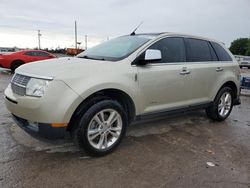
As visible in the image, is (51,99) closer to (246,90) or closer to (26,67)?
(26,67)

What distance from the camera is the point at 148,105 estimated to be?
3883mm

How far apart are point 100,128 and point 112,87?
1.88ft

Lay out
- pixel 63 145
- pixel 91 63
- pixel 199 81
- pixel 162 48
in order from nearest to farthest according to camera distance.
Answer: pixel 91 63, pixel 63 145, pixel 162 48, pixel 199 81

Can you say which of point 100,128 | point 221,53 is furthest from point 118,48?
point 221,53

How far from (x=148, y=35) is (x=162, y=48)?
1.16ft

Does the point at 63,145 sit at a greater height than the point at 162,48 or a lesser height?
lesser

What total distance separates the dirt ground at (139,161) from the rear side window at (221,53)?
162 cm

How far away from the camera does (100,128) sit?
11.0 ft

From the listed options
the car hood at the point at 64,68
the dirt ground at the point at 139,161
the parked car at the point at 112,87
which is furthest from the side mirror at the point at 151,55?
the dirt ground at the point at 139,161

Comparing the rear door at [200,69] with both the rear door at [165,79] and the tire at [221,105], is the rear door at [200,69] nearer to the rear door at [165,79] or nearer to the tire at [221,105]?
the rear door at [165,79]

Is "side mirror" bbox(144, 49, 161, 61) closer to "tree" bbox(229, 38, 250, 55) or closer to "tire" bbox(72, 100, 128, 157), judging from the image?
"tire" bbox(72, 100, 128, 157)

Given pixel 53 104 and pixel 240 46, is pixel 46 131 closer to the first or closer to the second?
pixel 53 104

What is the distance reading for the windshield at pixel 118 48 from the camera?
3777mm

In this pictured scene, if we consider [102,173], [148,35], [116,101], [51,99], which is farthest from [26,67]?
[148,35]
